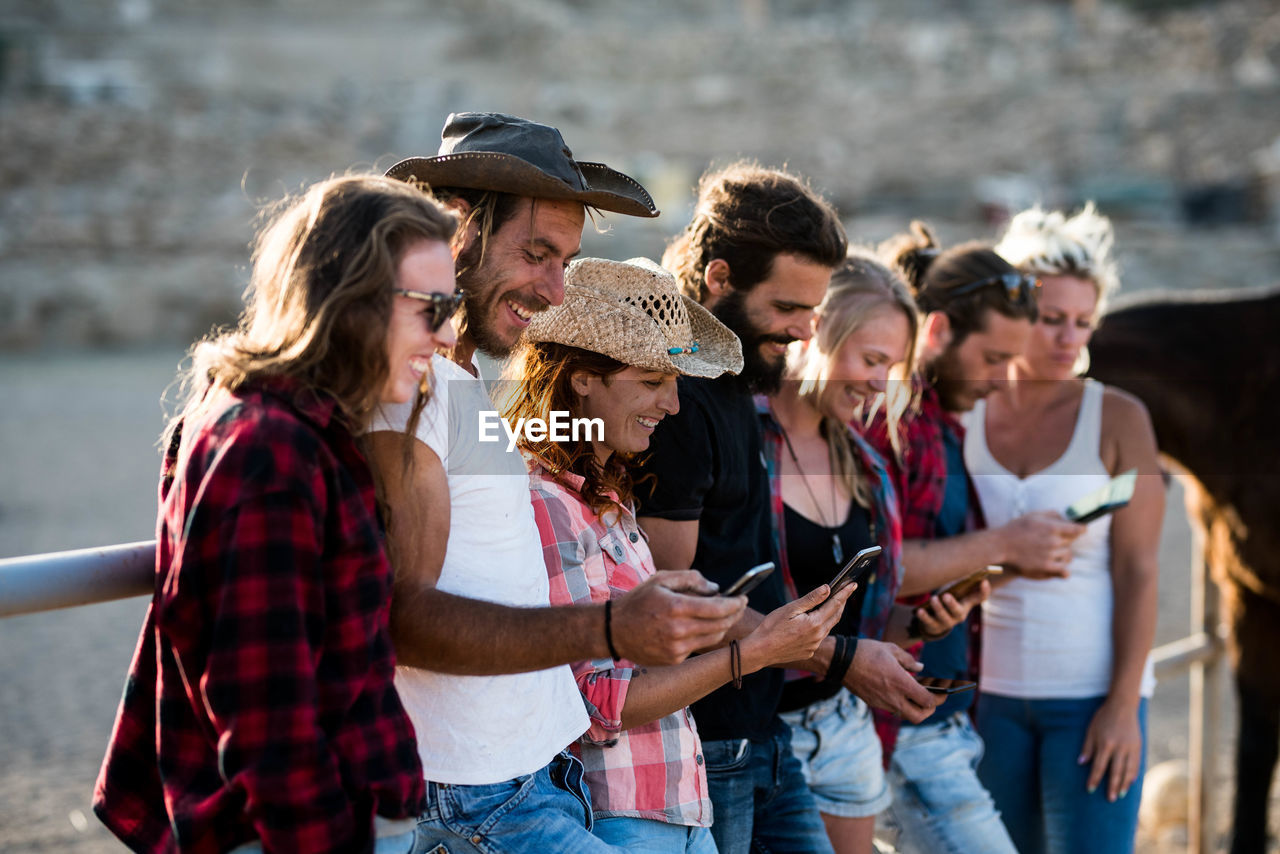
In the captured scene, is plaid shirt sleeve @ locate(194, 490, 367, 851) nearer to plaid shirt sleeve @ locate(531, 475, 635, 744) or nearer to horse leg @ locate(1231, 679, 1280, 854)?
plaid shirt sleeve @ locate(531, 475, 635, 744)

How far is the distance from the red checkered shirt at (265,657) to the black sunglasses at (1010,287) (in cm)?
214

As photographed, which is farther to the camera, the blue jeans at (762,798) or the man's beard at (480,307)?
the blue jeans at (762,798)

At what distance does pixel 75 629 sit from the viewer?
336 inches

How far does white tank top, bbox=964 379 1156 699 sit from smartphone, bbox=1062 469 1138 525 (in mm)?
178

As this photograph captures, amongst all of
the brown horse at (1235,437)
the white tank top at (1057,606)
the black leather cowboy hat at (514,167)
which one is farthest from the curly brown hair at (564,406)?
the brown horse at (1235,437)

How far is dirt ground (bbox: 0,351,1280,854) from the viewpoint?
5.69 metres

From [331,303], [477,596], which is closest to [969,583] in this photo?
[477,596]

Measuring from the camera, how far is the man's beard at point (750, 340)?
2629mm

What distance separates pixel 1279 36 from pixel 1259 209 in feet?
54.4

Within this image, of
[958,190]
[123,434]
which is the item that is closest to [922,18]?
[958,190]

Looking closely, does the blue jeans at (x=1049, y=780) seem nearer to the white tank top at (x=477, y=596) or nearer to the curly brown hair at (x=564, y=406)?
the curly brown hair at (x=564, y=406)

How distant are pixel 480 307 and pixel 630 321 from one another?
0.29 m

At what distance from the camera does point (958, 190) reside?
93.7 ft

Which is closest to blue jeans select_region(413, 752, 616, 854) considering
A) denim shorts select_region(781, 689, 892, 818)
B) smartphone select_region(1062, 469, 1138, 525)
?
denim shorts select_region(781, 689, 892, 818)
